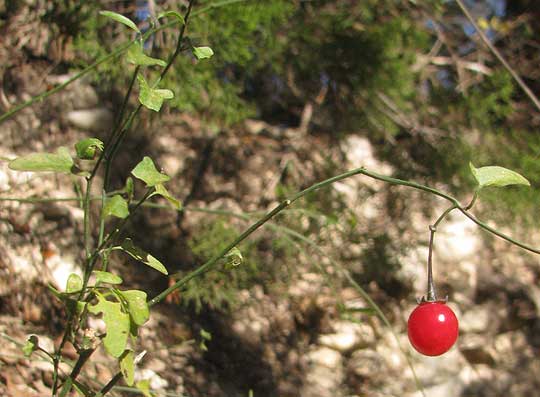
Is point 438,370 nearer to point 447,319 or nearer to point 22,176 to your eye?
point 447,319

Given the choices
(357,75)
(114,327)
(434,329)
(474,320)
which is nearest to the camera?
(114,327)

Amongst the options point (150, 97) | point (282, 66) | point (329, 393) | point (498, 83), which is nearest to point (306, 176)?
point (282, 66)

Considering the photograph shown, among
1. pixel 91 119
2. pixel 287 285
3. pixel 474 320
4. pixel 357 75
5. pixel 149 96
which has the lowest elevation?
pixel 474 320

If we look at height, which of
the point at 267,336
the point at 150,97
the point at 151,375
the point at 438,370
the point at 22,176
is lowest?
the point at 438,370

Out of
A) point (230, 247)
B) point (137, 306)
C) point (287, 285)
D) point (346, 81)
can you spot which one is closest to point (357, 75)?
point (346, 81)

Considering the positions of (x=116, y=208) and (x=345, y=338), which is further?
(x=345, y=338)

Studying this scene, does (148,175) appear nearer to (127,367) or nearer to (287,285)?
(127,367)
